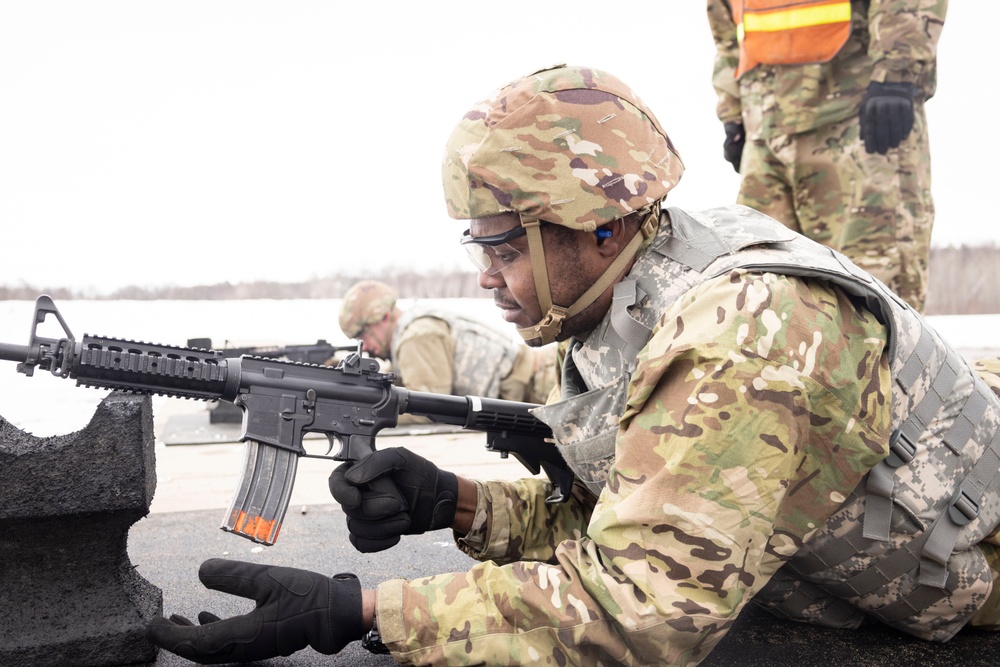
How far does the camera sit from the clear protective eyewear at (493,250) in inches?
70.3

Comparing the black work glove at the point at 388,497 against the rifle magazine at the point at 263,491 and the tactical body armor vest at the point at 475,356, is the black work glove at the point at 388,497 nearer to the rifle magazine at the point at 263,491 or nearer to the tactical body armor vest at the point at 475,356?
the rifle magazine at the point at 263,491

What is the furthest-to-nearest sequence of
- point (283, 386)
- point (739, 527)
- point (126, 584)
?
point (283, 386)
point (126, 584)
point (739, 527)

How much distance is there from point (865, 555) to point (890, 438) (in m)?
0.27

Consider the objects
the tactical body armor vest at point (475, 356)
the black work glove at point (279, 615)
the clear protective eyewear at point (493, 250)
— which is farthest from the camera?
the tactical body armor vest at point (475, 356)

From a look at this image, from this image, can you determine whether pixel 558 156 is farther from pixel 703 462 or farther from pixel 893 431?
pixel 893 431

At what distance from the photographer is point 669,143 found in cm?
191

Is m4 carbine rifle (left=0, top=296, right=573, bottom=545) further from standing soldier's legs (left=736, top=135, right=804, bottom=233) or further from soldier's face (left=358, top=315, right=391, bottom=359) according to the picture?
soldier's face (left=358, top=315, right=391, bottom=359)

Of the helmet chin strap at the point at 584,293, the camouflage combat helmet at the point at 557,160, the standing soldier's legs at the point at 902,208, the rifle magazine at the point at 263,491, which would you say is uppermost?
the camouflage combat helmet at the point at 557,160

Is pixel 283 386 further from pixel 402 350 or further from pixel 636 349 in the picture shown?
pixel 402 350

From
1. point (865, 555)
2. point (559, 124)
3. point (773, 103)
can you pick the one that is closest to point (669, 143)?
point (559, 124)

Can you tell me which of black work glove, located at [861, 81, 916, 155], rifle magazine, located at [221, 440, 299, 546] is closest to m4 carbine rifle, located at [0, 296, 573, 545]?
rifle magazine, located at [221, 440, 299, 546]

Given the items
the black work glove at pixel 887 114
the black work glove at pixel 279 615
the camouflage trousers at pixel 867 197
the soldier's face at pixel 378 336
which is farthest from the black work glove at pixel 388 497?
the soldier's face at pixel 378 336

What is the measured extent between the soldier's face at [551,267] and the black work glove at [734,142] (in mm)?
3069

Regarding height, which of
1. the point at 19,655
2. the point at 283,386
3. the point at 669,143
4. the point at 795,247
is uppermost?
the point at 669,143
